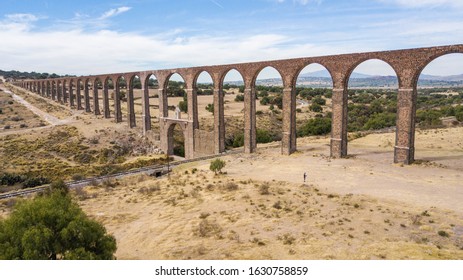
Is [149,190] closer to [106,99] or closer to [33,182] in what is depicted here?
[33,182]

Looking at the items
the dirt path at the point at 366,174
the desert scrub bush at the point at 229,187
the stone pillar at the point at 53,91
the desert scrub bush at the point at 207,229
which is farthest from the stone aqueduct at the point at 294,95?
the stone pillar at the point at 53,91

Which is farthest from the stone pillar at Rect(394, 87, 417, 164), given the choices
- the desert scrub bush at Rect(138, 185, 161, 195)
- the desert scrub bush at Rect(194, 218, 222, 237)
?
the desert scrub bush at Rect(138, 185, 161, 195)

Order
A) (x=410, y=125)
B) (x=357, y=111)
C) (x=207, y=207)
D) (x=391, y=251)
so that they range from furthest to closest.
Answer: (x=357, y=111)
(x=410, y=125)
(x=207, y=207)
(x=391, y=251)

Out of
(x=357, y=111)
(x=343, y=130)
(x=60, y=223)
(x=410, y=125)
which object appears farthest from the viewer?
(x=357, y=111)

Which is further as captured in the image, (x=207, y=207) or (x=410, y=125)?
(x=410, y=125)

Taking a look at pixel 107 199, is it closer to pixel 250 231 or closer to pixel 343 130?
pixel 250 231

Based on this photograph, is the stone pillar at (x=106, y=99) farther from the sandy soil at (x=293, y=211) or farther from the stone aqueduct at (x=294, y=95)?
the sandy soil at (x=293, y=211)
